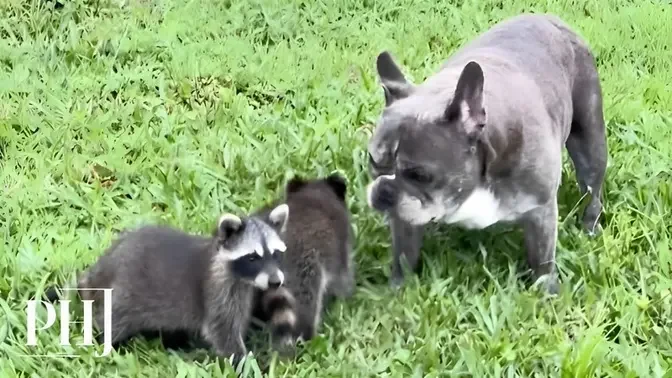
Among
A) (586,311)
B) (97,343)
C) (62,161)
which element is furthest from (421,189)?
(62,161)

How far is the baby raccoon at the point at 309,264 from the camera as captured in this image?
3.29 m

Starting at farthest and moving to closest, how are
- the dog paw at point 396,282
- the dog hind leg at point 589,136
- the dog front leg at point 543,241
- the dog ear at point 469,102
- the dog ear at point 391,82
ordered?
1. the dog hind leg at point 589,136
2. the dog paw at point 396,282
3. the dog front leg at point 543,241
4. the dog ear at point 391,82
5. the dog ear at point 469,102

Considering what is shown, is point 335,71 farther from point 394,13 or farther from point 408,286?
point 408,286

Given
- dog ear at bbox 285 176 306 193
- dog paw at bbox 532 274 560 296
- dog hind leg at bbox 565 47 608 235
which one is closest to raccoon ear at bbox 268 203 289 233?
dog ear at bbox 285 176 306 193

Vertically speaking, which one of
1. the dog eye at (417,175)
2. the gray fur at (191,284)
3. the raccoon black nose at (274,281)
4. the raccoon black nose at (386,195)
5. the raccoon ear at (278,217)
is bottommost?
the gray fur at (191,284)

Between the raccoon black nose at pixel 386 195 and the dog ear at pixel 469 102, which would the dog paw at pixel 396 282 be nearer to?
the raccoon black nose at pixel 386 195

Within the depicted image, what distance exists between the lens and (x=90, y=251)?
3.83 meters

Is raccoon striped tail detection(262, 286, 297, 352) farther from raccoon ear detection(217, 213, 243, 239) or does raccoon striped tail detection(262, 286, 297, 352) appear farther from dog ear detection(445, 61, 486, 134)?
dog ear detection(445, 61, 486, 134)

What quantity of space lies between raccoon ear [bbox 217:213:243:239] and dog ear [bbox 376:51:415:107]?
75 centimetres

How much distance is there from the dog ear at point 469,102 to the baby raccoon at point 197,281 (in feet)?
2.24

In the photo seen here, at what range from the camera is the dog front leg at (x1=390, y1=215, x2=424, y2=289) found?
3.64 metres

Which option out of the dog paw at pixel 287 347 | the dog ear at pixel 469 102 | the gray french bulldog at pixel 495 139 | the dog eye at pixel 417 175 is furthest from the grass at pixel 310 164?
the dog ear at pixel 469 102

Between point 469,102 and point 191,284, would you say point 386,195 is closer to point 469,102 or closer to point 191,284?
point 469,102

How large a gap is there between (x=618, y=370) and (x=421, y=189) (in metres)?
0.94
